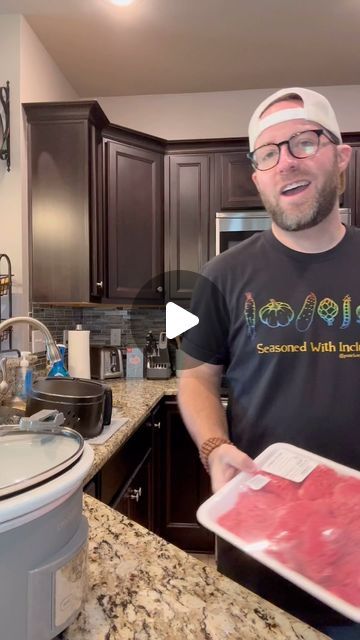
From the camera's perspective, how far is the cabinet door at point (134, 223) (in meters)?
2.10

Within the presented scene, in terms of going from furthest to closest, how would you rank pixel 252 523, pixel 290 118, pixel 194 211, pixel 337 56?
pixel 194 211 < pixel 337 56 < pixel 290 118 < pixel 252 523

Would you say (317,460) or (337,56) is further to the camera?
(337,56)

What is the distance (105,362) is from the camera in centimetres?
218

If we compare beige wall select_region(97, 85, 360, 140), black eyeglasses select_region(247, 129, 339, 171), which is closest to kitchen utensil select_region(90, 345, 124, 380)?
beige wall select_region(97, 85, 360, 140)

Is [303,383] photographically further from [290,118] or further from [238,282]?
[290,118]

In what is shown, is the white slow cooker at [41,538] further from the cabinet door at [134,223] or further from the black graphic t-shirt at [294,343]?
the cabinet door at [134,223]

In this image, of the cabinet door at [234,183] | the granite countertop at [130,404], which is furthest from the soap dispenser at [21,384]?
the cabinet door at [234,183]

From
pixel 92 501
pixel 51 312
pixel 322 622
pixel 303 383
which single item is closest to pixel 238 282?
pixel 303 383

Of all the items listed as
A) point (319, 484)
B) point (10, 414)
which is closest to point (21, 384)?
point (10, 414)

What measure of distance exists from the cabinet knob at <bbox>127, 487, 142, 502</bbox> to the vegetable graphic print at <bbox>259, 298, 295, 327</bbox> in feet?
3.15

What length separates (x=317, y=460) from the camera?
1.83 feet

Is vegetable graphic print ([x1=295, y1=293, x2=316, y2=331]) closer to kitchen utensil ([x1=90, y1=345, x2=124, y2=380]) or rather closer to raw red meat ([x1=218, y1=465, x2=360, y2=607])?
raw red meat ([x1=218, y1=465, x2=360, y2=607])

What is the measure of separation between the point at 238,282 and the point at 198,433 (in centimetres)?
28

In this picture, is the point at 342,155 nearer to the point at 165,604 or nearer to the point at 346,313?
the point at 346,313
